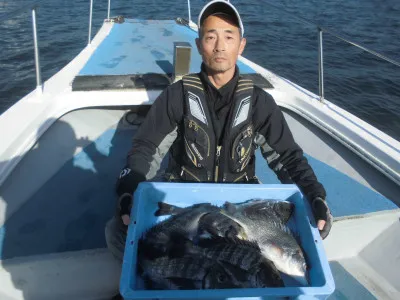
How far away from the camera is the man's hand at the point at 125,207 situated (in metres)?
1.99

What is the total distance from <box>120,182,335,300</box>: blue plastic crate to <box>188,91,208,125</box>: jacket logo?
588mm

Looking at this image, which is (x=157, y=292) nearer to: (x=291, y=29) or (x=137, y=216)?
(x=137, y=216)

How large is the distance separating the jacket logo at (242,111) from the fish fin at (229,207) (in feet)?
1.99

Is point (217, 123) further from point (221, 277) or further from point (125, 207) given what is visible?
point (221, 277)

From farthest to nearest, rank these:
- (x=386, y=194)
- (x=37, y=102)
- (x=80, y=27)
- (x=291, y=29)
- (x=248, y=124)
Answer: (x=291, y=29)
(x=80, y=27)
(x=37, y=102)
(x=386, y=194)
(x=248, y=124)

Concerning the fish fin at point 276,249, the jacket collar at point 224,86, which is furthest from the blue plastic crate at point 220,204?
the jacket collar at point 224,86

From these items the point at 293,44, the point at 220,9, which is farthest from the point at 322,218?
the point at 293,44

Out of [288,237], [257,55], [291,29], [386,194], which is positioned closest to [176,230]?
[288,237]

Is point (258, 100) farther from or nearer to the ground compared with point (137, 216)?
farther from the ground

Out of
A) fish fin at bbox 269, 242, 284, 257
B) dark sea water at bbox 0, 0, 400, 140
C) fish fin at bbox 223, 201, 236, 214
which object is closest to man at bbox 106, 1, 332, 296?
fish fin at bbox 223, 201, 236, 214

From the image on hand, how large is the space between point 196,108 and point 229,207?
2.56 feet

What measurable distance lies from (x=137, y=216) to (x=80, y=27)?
11.5 m

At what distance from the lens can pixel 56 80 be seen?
12.4ft

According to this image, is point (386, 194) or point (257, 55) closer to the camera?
point (386, 194)
